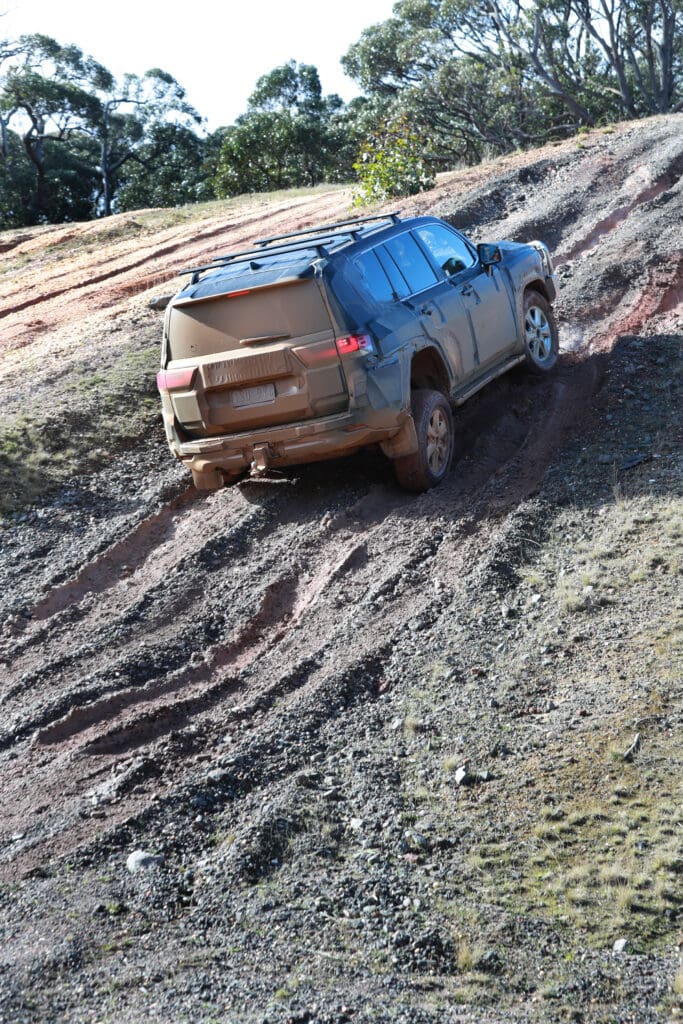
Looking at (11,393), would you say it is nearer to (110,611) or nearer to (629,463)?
(110,611)

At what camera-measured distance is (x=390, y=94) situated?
34.6m

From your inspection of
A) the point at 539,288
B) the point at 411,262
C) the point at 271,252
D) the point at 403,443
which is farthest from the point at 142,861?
the point at 539,288

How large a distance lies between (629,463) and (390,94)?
29284mm

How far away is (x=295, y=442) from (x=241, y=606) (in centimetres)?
137

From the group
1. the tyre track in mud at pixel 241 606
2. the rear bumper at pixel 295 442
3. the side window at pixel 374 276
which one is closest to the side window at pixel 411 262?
the side window at pixel 374 276

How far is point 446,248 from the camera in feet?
30.9

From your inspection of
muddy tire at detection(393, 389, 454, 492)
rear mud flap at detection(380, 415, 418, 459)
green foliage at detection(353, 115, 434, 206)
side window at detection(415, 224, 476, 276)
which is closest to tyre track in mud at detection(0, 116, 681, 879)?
muddy tire at detection(393, 389, 454, 492)

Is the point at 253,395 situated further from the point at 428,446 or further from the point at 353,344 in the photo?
the point at 428,446

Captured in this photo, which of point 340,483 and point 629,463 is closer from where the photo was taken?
point 629,463

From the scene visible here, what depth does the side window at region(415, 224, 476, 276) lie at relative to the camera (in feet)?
30.2

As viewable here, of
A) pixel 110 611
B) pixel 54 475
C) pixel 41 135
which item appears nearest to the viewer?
pixel 110 611

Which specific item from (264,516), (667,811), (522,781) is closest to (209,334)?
(264,516)

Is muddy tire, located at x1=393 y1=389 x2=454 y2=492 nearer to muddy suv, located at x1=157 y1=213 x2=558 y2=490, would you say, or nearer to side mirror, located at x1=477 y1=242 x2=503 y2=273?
muddy suv, located at x1=157 y1=213 x2=558 y2=490

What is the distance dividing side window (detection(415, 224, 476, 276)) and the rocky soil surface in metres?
1.46
